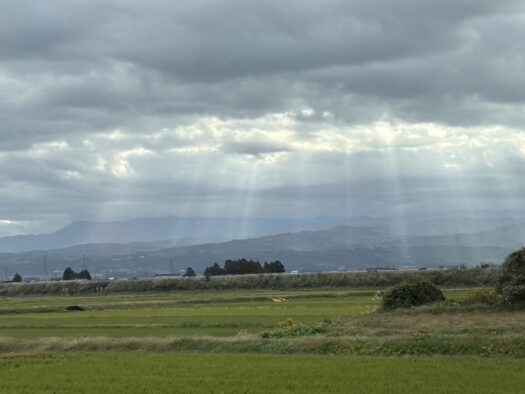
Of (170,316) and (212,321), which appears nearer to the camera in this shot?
(212,321)

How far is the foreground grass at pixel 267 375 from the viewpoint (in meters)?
19.1

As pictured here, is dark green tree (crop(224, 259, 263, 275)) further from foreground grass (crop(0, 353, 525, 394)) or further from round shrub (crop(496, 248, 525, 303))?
foreground grass (crop(0, 353, 525, 394))

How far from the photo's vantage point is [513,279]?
126 feet

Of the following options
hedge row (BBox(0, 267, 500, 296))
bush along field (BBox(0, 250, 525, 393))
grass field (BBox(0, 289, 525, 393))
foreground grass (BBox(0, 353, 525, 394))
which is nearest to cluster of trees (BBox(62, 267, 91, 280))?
hedge row (BBox(0, 267, 500, 296))

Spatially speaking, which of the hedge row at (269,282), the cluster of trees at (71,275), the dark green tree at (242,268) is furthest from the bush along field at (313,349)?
the cluster of trees at (71,275)

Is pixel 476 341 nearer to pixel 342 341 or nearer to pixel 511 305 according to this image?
pixel 342 341

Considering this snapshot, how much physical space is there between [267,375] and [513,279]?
863 inches

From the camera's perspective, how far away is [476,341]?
25.2m

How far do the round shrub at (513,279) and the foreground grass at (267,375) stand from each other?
15893mm

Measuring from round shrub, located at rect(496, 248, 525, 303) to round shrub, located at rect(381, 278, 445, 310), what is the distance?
4608 mm

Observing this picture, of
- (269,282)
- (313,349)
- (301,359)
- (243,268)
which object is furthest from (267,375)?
(243,268)

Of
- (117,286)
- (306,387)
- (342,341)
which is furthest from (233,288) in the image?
(306,387)

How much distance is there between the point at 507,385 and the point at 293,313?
30.6 metres

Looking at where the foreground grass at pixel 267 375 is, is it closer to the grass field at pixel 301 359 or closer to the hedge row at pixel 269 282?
the grass field at pixel 301 359
